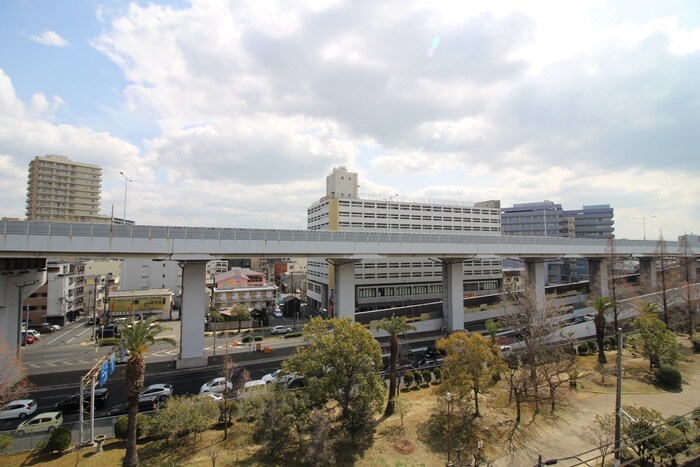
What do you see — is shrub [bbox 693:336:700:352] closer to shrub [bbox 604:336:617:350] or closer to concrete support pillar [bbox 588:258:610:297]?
shrub [bbox 604:336:617:350]

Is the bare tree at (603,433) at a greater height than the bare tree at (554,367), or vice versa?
the bare tree at (554,367)

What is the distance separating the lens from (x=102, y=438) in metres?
19.7

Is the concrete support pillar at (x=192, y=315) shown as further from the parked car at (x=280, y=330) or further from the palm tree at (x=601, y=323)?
the palm tree at (x=601, y=323)

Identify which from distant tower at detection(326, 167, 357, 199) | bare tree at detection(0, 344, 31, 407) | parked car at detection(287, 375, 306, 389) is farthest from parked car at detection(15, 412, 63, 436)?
distant tower at detection(326, 167, 357, 199)

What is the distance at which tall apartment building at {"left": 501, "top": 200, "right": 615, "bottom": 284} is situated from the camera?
5212 inches

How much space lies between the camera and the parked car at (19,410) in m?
23.2

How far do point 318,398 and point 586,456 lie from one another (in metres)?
14.4

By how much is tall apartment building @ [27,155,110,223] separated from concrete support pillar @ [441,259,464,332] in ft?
312

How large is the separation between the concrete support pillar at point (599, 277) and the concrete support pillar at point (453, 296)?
1109 inches

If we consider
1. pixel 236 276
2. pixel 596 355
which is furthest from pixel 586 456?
pixel 236 276

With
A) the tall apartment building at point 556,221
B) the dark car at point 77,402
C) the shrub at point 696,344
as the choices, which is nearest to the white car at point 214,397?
the dark car at point 77,402

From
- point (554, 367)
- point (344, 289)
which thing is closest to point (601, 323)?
point (554, 367)

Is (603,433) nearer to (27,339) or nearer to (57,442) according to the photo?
(57,442)

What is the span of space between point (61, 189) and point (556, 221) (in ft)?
529
